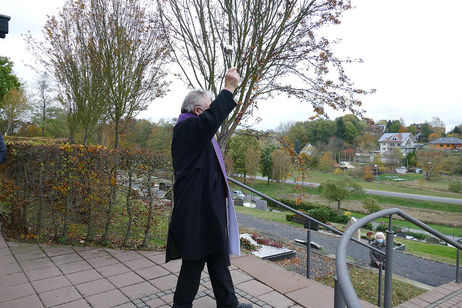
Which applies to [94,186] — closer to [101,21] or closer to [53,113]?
[101,21]

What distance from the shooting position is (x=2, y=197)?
4.14 m

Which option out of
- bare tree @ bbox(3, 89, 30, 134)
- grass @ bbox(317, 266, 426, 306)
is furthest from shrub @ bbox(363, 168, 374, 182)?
bare tree @ bbox(3, 89, 30, 134)

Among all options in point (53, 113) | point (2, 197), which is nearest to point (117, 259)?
point (2, 197)

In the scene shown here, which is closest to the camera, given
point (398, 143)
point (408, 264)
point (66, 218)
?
point (66, 218)

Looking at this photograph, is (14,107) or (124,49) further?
(14,107)

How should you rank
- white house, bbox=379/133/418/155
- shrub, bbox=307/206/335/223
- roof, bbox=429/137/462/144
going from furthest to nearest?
white house, bbox=379/133/418/155, roof, bbox=429/137/462/144, shrub, bbox=307/206/335/223

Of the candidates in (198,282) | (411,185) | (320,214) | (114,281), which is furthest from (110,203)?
(411,185)

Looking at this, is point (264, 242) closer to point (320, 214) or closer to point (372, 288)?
point (372, 288)

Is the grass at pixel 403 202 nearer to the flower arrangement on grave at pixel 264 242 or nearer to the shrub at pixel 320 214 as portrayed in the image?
the shrub at pixel 320 214

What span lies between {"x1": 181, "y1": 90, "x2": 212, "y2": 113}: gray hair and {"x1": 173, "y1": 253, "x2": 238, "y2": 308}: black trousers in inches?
42.5

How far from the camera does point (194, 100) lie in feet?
7.13

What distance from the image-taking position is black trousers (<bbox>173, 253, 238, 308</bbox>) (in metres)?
2.08

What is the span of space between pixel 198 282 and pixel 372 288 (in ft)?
18.3

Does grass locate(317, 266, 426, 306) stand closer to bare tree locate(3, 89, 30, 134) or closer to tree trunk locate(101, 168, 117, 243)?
tree trunk locate(101, 168, 117, 243)
